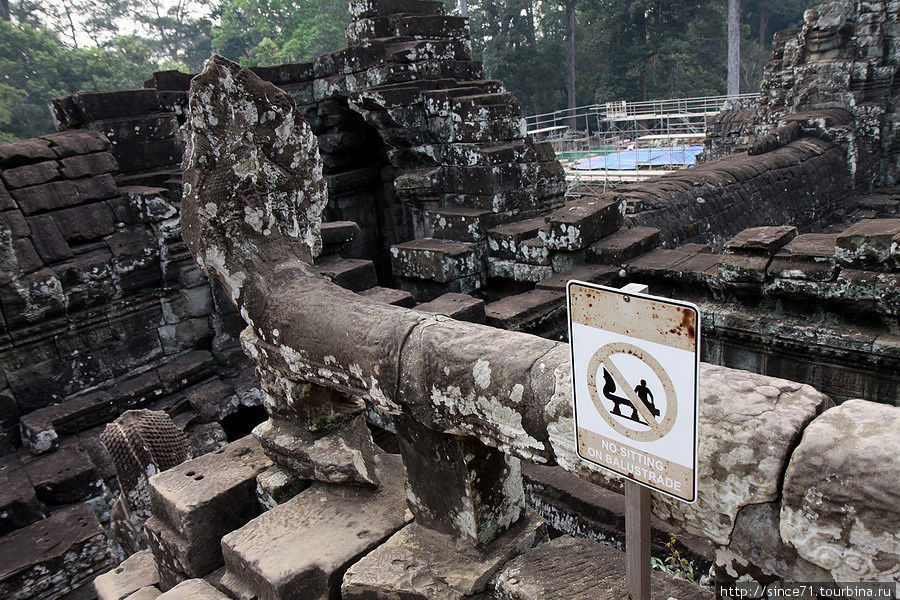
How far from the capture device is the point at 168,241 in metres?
5.45

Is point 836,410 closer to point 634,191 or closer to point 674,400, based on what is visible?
point 674,400

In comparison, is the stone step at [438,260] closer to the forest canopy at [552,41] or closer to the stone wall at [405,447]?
the stone wall at [405,447]

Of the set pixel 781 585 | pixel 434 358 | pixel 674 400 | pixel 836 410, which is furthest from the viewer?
pixel 434 358

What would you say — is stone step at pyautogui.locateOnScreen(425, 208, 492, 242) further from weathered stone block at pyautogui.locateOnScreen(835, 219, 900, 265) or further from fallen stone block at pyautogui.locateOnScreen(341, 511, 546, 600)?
fallen stone block at pyautogui.locateOnScreen(341, 511, 546, 600)

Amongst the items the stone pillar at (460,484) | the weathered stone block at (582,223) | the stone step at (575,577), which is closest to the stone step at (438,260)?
the weathered stone block at (582,223)

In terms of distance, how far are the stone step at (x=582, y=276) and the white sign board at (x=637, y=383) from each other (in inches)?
152

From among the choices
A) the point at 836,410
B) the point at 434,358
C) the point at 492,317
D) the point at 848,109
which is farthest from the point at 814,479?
the point at 848,109

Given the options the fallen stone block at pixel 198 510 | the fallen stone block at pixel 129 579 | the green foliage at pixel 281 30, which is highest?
the green foliage at pixel 281 30

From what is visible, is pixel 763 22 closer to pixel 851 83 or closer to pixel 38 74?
pixel 851 83

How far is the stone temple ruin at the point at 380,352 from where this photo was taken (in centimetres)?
174

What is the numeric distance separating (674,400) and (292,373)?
1836 millimetres

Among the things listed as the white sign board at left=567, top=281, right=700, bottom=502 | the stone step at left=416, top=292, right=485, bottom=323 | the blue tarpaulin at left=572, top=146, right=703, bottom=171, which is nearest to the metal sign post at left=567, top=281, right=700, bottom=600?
the white sign board at left=567, top=281, right=700, bottom=502

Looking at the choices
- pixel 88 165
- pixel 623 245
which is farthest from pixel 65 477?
pixel 623 245

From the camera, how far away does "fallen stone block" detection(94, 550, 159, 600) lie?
10.6 ft
